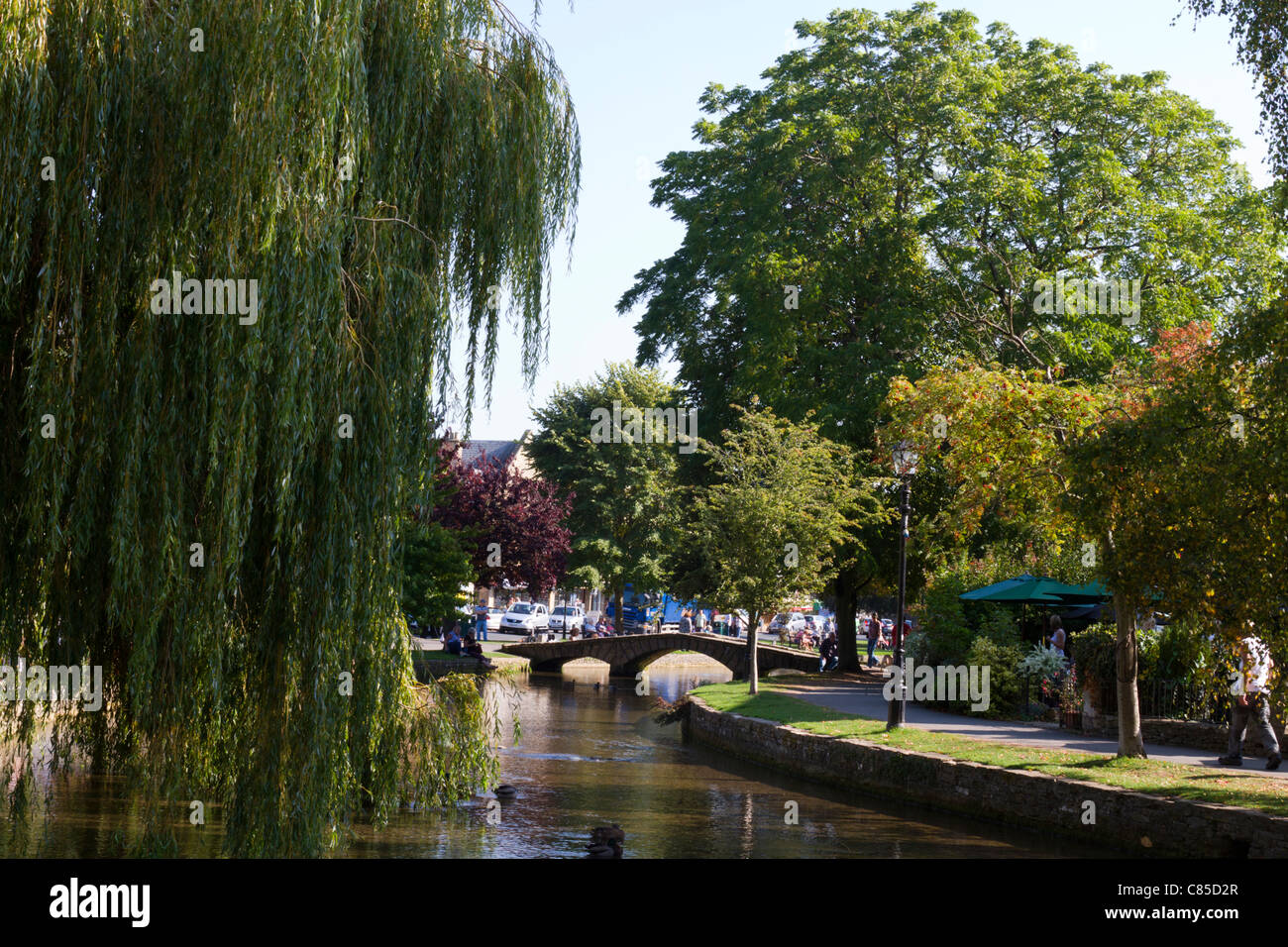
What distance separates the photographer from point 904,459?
56.4 ft

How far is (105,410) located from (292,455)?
44.9 inches

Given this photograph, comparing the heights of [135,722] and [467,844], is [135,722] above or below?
above

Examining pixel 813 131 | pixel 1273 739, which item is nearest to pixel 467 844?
pixel 1273 739

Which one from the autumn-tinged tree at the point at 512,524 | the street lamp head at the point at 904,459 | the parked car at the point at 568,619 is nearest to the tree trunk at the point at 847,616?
the street lamp head at the point at 904,459

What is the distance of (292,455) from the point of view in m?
7.47

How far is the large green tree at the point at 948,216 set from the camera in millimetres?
25562

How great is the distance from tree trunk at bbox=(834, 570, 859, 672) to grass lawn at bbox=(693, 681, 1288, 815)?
28.5ft

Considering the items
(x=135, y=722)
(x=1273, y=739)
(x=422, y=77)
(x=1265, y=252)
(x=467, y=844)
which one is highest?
(x=1265, y=252)

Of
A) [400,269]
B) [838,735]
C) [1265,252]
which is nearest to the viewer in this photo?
[400,269]

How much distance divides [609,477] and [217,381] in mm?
44404

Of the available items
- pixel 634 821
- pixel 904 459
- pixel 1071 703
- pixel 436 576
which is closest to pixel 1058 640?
pixel 1071 703

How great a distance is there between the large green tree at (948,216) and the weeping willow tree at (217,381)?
57.7 ft

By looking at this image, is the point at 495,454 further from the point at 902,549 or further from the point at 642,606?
the point at 902,549
